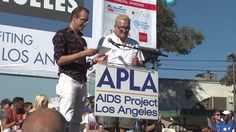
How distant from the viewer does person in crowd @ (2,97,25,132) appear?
26.1 feet

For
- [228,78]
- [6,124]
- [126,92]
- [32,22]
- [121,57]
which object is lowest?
[6,124]

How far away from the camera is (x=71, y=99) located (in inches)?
164

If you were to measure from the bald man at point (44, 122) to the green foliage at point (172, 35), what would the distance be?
28315 mm

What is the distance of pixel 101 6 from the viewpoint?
26.8 feet

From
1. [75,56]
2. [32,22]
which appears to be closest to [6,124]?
[32,22]

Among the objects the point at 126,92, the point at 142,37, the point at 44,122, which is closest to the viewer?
the point at 44,122

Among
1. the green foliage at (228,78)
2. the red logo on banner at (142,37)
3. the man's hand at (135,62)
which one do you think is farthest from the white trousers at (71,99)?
the green foliage at (228,78)

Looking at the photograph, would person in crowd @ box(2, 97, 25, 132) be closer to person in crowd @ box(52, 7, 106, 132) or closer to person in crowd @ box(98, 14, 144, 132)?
person in crowd @ box(98, 14, 144, 132)

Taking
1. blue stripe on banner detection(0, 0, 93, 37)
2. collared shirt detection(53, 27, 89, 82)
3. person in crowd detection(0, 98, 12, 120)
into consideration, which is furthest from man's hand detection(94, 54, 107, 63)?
person in crowd detection(0, 98, 12, 120)

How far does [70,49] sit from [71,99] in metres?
0.47

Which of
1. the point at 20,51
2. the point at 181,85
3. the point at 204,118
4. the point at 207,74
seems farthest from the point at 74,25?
the point at 207,74

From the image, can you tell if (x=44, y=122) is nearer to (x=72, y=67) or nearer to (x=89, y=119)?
(x=72, y=67)

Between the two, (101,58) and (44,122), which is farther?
(101,58)

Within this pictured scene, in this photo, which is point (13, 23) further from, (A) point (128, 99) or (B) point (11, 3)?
(A) point (128, 99)
